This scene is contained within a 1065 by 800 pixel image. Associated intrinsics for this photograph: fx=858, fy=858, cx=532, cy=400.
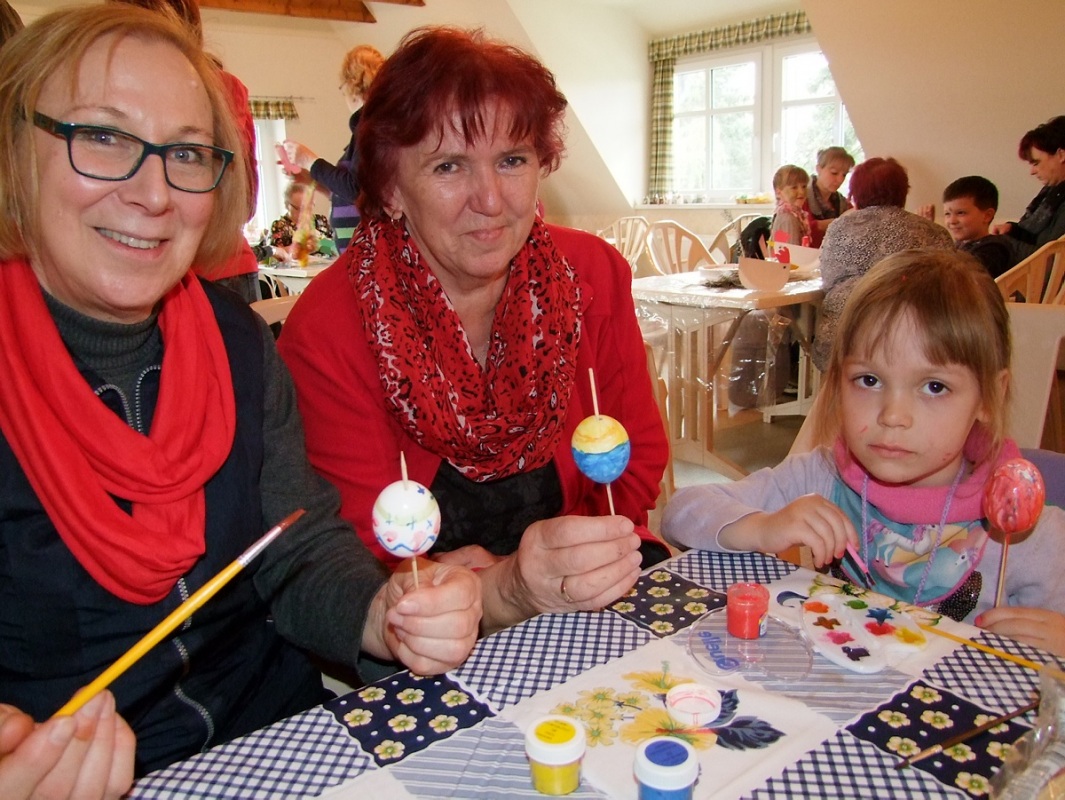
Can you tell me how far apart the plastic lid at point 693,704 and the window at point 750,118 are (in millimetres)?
7526

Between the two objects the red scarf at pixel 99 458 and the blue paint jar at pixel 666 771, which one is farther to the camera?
the red scarf at pixel 99 458

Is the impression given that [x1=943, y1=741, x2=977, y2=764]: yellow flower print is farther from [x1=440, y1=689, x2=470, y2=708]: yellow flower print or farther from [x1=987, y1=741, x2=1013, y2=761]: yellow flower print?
[x1=440, y1=689, x2=470, y2=708]: yellow flower print

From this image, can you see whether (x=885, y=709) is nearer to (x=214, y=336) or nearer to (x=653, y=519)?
(x=214, y=336)

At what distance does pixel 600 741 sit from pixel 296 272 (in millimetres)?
5468

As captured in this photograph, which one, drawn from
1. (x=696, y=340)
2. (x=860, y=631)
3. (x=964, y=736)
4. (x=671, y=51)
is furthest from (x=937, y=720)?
(x=671, y=51)

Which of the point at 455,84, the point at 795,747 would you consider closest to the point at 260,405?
the point at 455,84

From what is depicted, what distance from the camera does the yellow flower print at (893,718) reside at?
3.03ft

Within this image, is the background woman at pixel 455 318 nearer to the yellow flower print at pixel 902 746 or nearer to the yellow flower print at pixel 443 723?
the yellow flower print at pixel 443 723

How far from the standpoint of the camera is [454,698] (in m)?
1.00

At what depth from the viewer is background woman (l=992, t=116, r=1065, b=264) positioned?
16.4 ft

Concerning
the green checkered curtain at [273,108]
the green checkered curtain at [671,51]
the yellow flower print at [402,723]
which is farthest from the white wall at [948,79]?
the green checkered curtain at [273,108]

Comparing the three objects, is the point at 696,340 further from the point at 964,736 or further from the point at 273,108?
the point at 273,108

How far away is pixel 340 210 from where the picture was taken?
15.8 ft

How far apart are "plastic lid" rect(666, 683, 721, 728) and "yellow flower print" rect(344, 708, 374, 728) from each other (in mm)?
334
